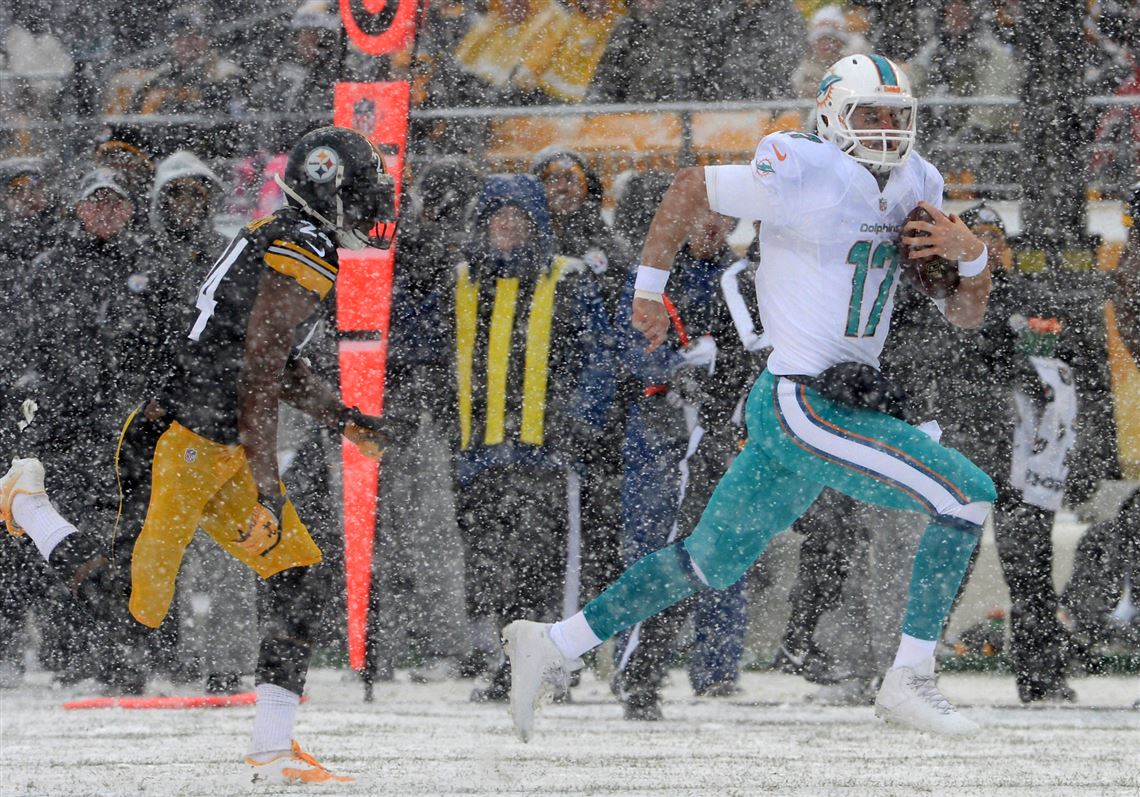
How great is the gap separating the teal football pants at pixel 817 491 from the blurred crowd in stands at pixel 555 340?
1.82 m

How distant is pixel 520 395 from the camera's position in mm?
Result: 6750

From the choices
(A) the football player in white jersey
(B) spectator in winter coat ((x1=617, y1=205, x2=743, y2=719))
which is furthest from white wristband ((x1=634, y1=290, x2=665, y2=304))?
(B) spectator in winter coat ((x1=617, y1=205, x2=743, y2=719))

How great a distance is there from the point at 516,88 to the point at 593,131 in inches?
19.0

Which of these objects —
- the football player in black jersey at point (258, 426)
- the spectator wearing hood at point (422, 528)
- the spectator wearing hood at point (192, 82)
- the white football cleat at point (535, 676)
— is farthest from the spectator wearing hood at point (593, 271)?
the football player in black jersey at point (258, 426)

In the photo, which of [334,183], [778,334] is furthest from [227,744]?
[778,334]

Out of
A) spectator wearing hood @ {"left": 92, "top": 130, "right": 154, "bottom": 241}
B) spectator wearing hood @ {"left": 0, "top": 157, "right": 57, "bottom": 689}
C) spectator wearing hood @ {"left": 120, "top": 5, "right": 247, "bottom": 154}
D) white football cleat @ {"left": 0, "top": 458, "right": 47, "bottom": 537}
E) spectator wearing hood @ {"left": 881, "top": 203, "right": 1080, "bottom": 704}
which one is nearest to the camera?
white football cleat @ {"left": 0, "top": 458, "right": 47, "bottom": 537}

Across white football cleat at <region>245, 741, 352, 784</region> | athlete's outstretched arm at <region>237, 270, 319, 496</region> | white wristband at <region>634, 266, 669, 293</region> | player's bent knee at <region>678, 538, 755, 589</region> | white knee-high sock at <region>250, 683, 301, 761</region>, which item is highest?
white wristband at <region>634, 266, 669, 293</region>

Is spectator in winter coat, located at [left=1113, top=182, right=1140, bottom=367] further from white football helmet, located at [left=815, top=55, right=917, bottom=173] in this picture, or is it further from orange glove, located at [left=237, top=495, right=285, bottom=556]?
orange glove, located at [left=237, top=495, right=285, bottom=556]

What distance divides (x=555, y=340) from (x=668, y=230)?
2.19m

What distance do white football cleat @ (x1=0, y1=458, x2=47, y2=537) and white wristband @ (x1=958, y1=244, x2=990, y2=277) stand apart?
3.11m

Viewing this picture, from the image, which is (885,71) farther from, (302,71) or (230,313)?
(302,71)

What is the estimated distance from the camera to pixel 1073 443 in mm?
6828

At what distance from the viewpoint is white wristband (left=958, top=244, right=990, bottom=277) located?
4.61m

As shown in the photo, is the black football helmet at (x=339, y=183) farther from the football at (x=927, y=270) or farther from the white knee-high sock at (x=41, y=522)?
the football at (x=927, y=270)
